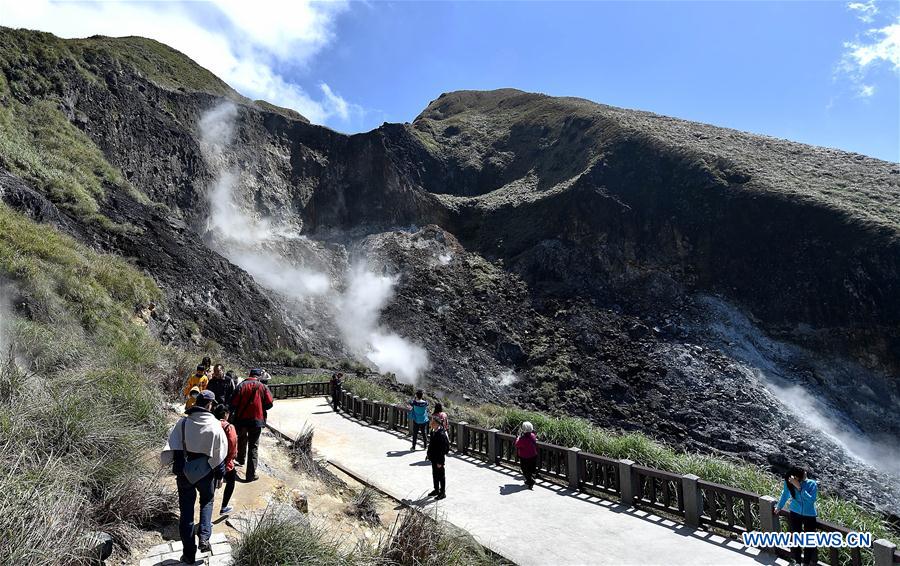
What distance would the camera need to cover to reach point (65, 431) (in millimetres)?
5551

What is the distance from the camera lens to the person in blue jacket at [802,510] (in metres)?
6.49

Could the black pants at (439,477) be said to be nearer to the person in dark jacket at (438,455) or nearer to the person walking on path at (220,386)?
the person in dark jacket at (438,455)

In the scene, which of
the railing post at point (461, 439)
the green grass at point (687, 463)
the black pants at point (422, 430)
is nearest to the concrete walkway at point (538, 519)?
the railing post at point (461, 439)

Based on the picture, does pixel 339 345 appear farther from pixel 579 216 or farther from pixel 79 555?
pixel 79 555

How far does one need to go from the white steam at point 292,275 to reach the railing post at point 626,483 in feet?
75.1

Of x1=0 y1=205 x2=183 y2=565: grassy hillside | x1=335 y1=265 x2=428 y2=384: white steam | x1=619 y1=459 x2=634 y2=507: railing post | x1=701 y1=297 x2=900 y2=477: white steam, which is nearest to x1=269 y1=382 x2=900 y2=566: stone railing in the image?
x1=619 y1=459 x2=634 y2=507: railing post

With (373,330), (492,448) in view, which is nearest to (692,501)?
(492,448)

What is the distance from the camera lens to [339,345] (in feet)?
109

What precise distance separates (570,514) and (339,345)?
26412 mm

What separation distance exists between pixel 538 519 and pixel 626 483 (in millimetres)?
1853

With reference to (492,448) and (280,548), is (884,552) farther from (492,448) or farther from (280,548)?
(492,448)

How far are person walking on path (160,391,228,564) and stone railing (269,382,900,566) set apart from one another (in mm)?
6775

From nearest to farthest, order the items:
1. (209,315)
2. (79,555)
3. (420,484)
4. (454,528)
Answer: (79,555) < (454,528) < (420,484) < (209,315)

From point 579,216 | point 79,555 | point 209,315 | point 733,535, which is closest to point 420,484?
point 733,535
